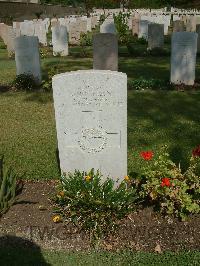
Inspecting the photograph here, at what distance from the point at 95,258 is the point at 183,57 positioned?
731 centimetres

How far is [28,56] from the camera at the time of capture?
10273 millimetres

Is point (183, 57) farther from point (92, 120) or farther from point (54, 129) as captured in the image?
point (92, 120)

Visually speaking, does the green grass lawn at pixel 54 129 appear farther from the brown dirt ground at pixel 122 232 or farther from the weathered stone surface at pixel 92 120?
the brown dirt ground at pixel 122 232

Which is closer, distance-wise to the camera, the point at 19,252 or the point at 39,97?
the point at 19,252

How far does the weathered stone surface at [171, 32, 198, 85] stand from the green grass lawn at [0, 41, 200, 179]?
79cm

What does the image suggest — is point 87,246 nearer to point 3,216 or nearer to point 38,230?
point 38,230

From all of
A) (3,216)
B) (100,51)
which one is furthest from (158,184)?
(100,51)

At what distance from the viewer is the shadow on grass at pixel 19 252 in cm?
377

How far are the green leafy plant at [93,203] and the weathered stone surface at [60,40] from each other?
12032mm

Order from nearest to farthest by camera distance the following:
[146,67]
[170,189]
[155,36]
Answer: [170,189] → [146,67] → [155,36]

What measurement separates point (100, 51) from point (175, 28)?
911 cm

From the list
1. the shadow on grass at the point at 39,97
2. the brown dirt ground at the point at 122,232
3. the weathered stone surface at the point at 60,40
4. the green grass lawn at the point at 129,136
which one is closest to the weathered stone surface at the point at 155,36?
the weathered stone surface at the point at 60,40

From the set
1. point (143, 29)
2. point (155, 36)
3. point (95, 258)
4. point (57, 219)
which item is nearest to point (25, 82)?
point (57, 219)

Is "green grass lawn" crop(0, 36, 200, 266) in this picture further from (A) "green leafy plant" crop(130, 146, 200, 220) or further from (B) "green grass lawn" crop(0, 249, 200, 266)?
(A) "green leafy plant" crop(130, 146, 200, 220)
